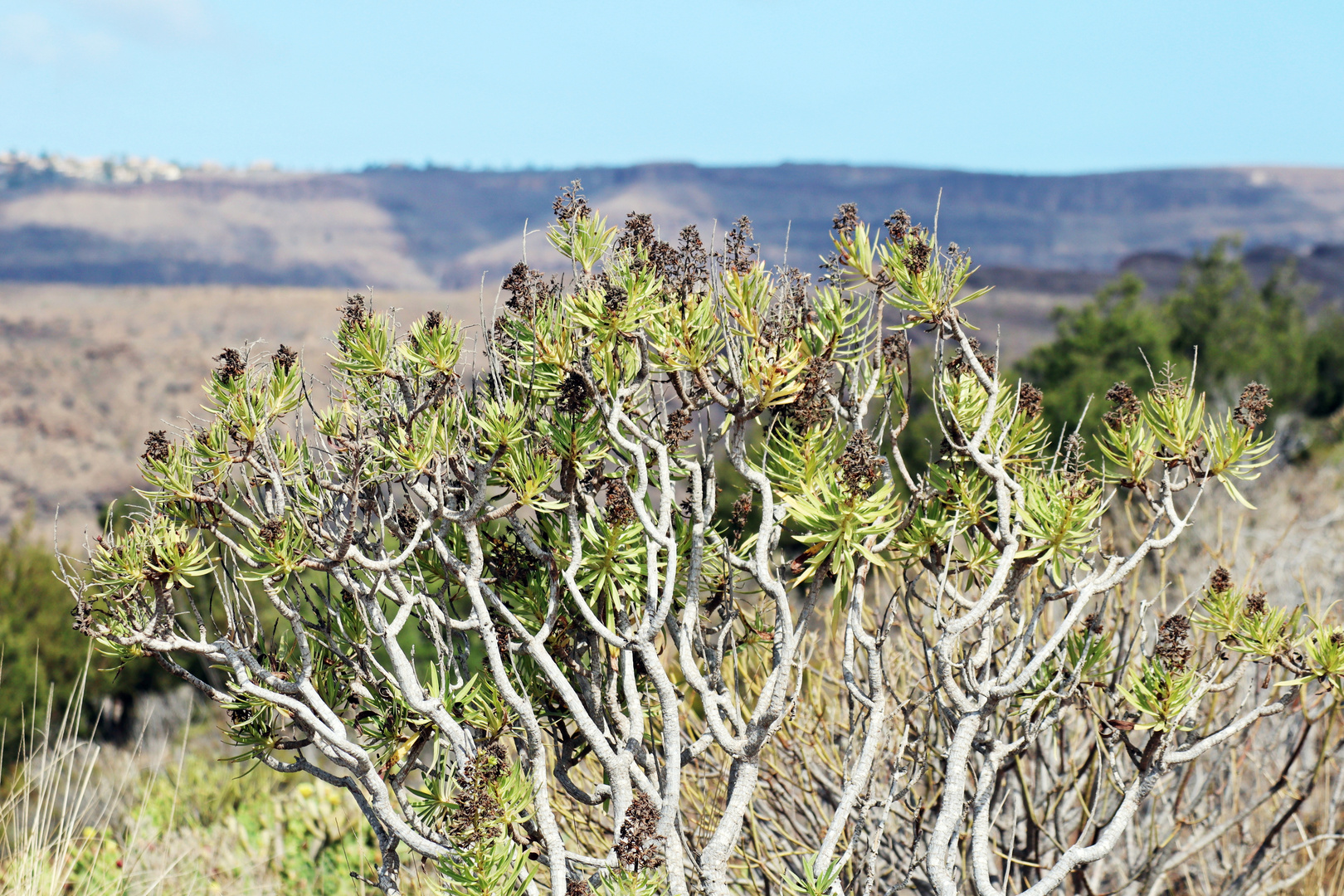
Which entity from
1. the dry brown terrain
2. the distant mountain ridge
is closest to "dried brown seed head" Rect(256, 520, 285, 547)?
the dry brown terrain

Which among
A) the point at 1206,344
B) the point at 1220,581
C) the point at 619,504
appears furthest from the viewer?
the point at 1206,344

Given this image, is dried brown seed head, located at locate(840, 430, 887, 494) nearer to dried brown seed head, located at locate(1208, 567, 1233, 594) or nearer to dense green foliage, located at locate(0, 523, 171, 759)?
dried brown seed head, located at locate(1208, 567, 1233, 594)

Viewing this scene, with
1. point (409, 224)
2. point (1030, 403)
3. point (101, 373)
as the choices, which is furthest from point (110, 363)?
point (409, 224)

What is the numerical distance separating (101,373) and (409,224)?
5159 inches

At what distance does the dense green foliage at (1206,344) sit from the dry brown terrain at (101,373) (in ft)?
99.7


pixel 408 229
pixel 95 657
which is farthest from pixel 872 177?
pixel 95 657

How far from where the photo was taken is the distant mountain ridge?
475ft

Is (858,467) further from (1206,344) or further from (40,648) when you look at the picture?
(1206,344)

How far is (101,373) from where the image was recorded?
6762 centimetres

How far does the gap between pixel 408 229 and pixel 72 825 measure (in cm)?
19679

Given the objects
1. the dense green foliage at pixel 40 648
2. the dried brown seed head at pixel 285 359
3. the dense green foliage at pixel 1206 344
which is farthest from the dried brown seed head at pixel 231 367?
the dense green foliage at pixel 1206 344

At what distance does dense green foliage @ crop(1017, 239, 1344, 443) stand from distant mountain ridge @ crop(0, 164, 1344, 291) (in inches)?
3588

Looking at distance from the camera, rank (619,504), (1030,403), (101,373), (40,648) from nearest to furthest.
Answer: (619,504)
(1030,403)
(40,648)
(101,373)

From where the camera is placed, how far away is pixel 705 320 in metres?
2.17
